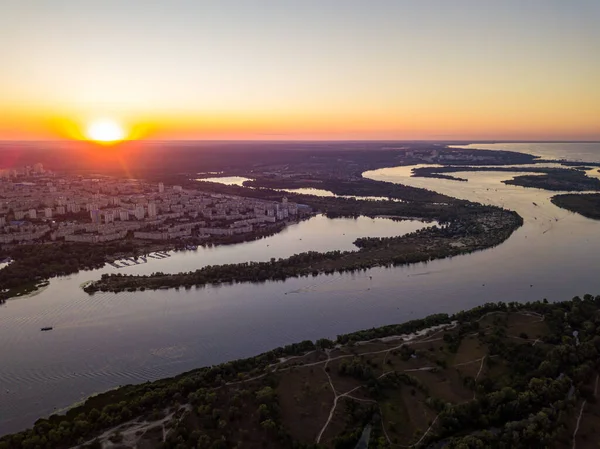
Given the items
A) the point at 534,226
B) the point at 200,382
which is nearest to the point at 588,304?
the point at 200,382

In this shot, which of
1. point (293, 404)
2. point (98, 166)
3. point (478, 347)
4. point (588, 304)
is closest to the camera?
point (293, 404)

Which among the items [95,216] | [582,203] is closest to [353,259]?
[95,216]

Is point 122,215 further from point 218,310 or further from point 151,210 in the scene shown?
point 218,310

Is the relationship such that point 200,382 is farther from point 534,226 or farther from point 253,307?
point 534,226

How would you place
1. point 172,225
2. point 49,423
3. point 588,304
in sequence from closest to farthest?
point 49,423
point 588,304
point 172,225

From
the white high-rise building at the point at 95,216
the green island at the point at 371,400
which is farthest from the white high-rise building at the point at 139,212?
the green island at the point at 371,400

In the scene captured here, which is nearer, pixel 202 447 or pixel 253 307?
pixel 202 447

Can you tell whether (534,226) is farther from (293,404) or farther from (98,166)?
(98,166)
